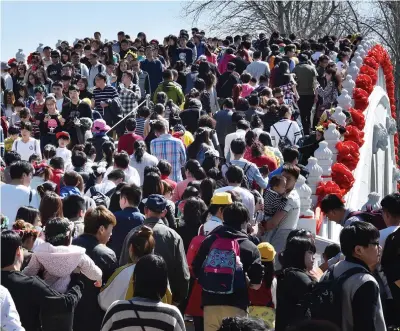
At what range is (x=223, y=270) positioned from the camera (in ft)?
27.0

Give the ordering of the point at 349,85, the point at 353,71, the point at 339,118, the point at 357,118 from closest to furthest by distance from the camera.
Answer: the point at 339,118
the point at 357,118
the point at 349,85
the point at 353,71

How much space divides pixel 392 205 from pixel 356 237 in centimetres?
166

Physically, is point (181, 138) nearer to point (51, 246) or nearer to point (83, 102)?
point (83, 102)

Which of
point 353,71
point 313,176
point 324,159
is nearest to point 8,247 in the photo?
point 313,176

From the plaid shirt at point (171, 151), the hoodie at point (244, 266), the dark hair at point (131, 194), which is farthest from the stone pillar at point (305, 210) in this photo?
the hoodie at point (244, 266)

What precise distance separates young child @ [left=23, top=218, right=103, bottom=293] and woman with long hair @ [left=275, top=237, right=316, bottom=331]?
1440 mm

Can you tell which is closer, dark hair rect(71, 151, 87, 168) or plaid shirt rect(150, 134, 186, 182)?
dark hair rect(71, 151, 87, 168)

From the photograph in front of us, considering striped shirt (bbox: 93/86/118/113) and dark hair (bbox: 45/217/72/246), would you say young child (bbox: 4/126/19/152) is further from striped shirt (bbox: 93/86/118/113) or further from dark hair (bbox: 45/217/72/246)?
dark hair (bbox: 45/217/72/246)

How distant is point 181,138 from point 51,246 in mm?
7909

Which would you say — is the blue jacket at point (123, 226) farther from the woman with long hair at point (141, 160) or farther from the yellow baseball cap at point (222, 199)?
the woman with long hair at point (141, 160)

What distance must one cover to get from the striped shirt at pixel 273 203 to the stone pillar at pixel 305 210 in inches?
66.3

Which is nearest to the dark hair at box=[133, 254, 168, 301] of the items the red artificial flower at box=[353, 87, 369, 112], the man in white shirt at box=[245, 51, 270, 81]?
the red artificial flower at box=[353, 87, 369, 112]

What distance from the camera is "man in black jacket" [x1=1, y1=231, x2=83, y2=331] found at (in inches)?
288

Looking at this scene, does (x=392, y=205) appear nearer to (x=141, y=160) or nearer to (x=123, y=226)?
(x=123, y=226)
